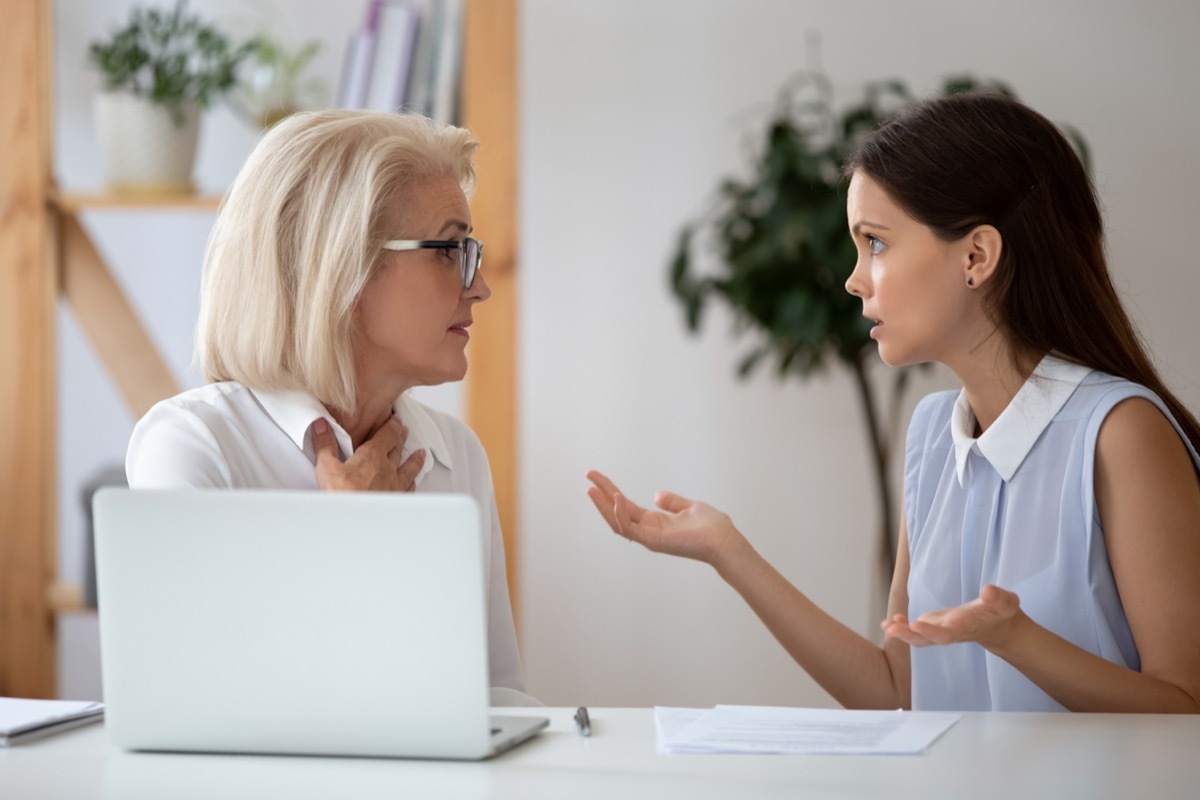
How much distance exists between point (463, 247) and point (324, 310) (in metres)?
0.22

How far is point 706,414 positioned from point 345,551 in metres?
2.55

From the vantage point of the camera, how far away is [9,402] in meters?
2.85

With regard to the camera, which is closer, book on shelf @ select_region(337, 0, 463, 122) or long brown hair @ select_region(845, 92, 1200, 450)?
long brown hair @ select_region(845, 92, 1200, 450)

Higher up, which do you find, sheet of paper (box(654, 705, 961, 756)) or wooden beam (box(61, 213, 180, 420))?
wooden beam (box(61, 213, 180, 420))

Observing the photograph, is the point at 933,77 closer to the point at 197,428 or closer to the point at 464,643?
the point at 197,428

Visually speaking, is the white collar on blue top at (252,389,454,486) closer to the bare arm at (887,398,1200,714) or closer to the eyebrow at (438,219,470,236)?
the eyebrow at (438,219,470,236)

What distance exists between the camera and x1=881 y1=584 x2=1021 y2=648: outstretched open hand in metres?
1.17

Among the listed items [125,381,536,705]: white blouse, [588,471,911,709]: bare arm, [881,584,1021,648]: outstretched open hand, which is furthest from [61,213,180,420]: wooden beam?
[881,584,1021,648]: outstretched open hand

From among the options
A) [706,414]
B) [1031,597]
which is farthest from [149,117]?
[1031,597]

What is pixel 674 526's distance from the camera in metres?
1.57

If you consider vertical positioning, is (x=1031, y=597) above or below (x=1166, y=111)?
below

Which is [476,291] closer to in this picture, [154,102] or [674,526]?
[674,526]

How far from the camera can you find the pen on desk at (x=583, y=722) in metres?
1.17

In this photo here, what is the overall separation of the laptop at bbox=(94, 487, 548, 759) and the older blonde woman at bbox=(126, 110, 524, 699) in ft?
1.48
